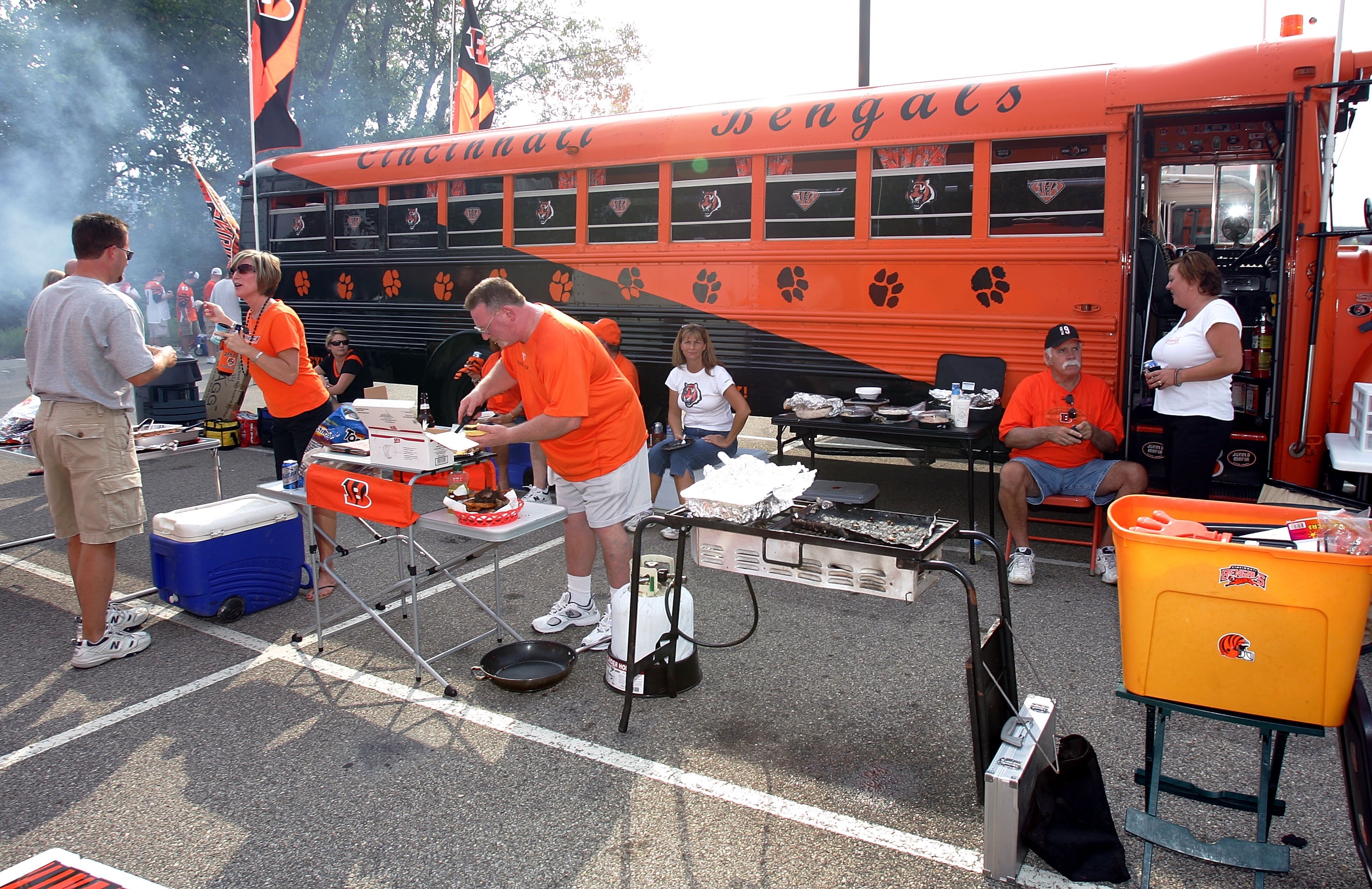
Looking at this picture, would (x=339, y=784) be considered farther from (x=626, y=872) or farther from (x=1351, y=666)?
(x=1351, y=666)

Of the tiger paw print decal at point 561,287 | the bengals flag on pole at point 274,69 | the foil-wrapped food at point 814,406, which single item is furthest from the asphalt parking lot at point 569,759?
the bengals flag on pole at point 274,69

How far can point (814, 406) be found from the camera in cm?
591

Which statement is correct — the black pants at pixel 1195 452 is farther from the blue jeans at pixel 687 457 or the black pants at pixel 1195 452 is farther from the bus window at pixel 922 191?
the blue jeans at pixel 687 457

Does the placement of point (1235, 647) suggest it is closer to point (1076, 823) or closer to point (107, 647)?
point (1076, 823)

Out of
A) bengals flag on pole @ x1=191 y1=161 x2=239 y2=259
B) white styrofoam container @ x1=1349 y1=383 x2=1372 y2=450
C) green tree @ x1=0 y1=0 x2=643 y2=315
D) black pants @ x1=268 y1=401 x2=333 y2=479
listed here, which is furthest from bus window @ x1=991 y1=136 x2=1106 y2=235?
green tree @ x1=0 y1=0 x2=643 y2=315

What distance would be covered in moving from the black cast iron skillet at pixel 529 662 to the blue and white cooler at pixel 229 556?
1.38 meters

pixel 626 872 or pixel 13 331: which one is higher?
pixel 13 331

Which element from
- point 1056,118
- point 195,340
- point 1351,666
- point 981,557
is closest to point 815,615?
point 981,557

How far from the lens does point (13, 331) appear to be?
67.9ft

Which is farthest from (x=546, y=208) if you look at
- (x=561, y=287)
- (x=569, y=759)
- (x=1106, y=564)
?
(x=569, y=759)

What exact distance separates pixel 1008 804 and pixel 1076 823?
283 millimetres

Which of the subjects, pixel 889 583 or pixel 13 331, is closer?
pixel 889 583

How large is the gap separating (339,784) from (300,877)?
49 cm

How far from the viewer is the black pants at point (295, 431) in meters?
4.80
